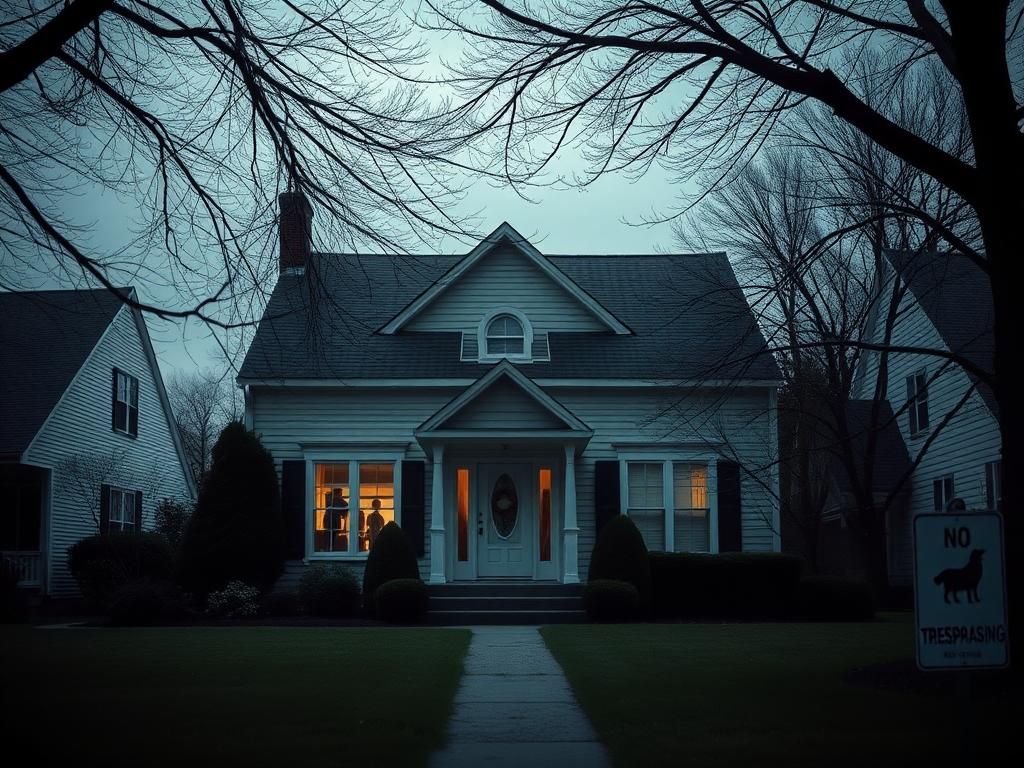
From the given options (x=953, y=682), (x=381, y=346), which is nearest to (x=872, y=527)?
(x=381, y=346)

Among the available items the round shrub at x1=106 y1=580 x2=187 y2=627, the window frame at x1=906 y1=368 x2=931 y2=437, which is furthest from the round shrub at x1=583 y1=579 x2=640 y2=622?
the window frame at x1=906 y1=368 x2=931 y2=437

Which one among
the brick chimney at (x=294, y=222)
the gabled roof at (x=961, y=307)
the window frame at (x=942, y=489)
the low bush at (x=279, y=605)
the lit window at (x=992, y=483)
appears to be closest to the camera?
the brick chimney at (x=294, y=222)

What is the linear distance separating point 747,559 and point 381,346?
26.9ft

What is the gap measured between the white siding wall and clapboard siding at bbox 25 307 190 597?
253 inches

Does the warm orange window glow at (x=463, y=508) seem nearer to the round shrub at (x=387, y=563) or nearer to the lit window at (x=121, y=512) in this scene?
the round shrub at (x=387, y=563)

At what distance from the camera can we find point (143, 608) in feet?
57.3

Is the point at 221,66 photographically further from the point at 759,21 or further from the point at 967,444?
the point at 967,444

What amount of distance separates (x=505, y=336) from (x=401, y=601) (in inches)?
260

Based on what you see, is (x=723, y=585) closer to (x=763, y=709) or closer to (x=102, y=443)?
(x=763, y=709)

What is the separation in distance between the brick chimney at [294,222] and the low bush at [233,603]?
11.1 m

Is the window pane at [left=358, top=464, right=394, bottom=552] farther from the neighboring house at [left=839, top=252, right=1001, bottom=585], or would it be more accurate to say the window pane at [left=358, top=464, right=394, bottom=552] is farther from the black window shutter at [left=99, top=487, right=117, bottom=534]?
the neighboring house at [left=839, top=252, right=1001, bottom=585]

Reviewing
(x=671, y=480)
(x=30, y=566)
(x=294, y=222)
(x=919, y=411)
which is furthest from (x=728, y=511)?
(x=30, y=566)

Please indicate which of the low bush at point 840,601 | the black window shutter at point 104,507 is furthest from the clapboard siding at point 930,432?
the black window shutter at point 104,507

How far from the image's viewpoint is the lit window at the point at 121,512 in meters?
28.0
